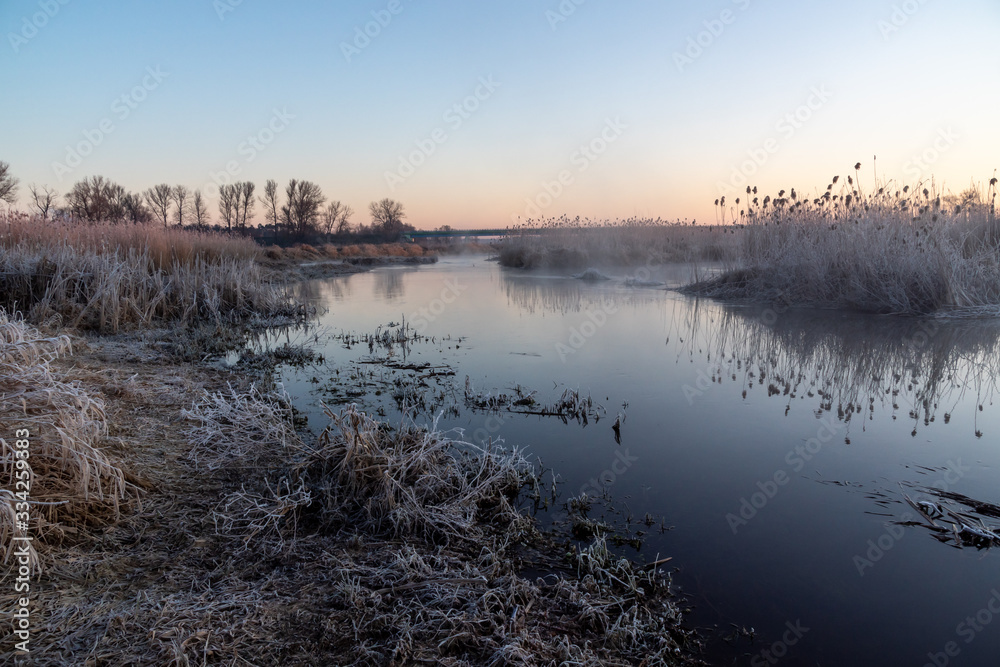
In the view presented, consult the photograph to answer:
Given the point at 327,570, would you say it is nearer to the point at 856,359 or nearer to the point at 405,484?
the point at 405,484

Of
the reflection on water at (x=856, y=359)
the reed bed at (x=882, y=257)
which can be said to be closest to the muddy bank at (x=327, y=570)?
the reflection on water at (x=856, y=359)

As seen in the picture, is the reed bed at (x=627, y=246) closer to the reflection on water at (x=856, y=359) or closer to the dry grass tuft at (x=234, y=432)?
the reflection on water at (x=856, y=359)

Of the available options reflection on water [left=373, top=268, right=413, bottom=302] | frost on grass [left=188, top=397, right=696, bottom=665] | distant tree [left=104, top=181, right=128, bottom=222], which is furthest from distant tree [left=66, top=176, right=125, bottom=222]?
frost on grass [left=188, top=397, right=696, bottom=665]

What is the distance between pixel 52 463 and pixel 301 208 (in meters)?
46.6

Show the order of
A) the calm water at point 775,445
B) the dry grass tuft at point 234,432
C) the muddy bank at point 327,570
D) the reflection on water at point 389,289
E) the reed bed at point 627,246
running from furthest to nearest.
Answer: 1. the reed bed at point 627,246
2. the reflection on water at point 389,289
3. the dry grass tuft at point 234,432
4. the calm water at point 775,445
5. the muddy bank at point 327,570

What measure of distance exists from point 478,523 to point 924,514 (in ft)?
7.09

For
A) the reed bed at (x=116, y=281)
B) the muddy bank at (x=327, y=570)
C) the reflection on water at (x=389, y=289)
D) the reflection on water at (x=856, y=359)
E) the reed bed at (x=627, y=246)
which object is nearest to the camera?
the muddy bank at (x=327, y=570)

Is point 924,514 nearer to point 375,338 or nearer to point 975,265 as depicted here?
point 375,338

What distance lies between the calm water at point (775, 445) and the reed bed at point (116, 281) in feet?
7.34

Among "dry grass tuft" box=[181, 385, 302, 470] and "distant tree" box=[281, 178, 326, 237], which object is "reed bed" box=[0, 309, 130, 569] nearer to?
"dry grass tuft" box=[181, 385, 302, 470]

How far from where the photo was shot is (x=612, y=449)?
3.35 meters

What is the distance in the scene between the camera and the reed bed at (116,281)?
6.48 m

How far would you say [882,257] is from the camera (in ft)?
26.3

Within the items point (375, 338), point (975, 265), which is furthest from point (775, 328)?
point (375, 338)
